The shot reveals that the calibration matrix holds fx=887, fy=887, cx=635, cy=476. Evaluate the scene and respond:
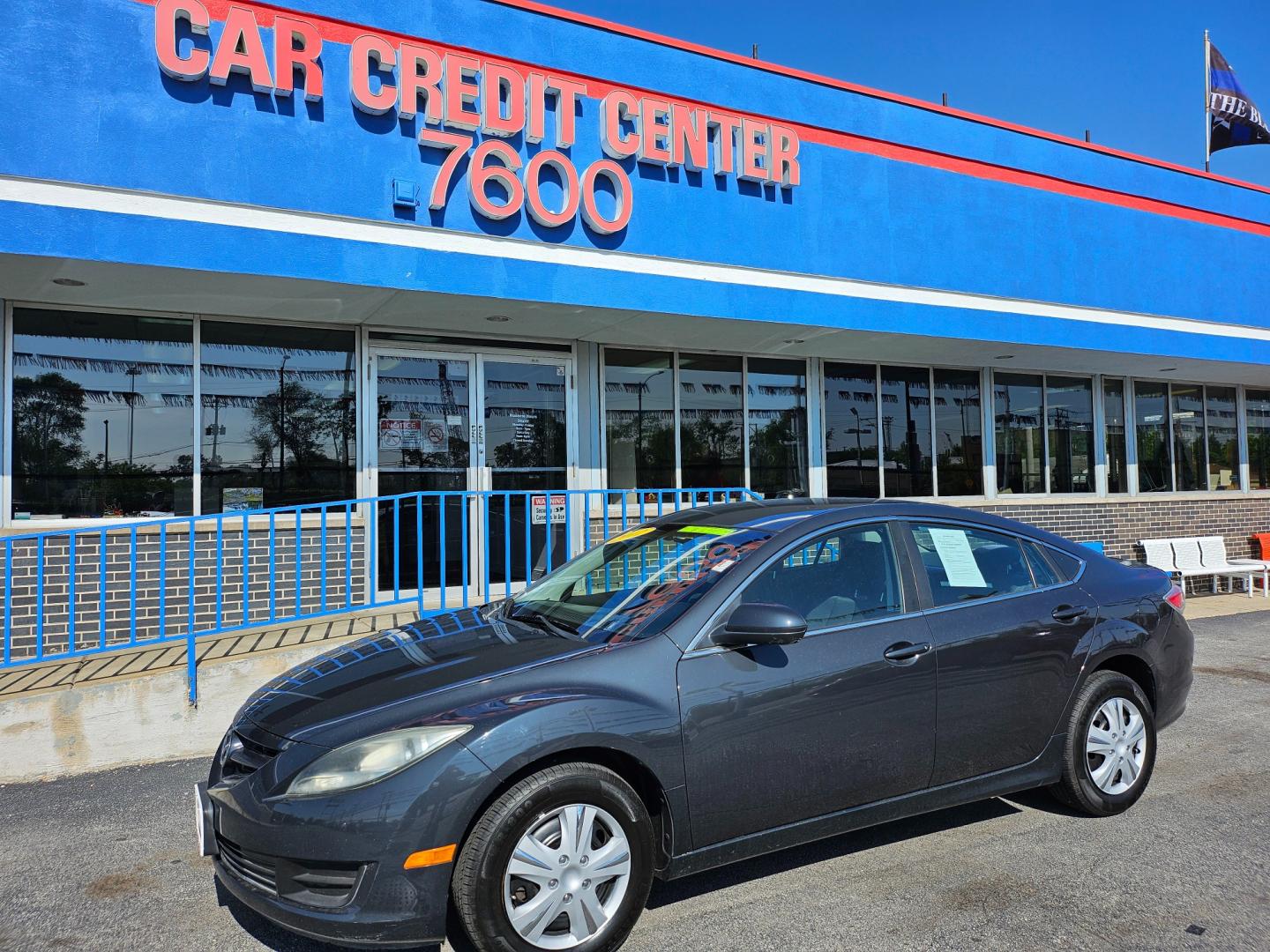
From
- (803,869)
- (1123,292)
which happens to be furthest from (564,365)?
(1123,292)

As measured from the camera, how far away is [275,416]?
818 centimetres

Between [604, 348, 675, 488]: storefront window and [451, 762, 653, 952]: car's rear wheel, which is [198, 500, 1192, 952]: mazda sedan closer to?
[451, 762, 653, 952]: car's rear wheel

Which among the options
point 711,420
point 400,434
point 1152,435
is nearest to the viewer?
point 400,434

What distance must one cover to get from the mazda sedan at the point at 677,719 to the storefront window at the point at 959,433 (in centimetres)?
755

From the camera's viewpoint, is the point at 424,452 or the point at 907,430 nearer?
the point at 424,452

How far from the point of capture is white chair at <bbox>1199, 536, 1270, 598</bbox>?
41.7 feet

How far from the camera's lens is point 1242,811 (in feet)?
14.4

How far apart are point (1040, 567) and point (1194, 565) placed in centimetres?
1057

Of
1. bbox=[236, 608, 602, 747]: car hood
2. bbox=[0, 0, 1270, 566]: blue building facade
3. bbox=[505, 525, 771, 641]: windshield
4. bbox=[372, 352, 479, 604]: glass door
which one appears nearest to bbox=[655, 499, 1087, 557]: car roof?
bbox=[505, 525, 771, 641]: windshield

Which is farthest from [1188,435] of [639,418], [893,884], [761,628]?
[761,628]

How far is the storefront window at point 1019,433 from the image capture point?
12.5 m

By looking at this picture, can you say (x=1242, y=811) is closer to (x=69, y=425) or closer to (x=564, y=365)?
(x=564, y=365)

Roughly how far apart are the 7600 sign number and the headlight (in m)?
5.64

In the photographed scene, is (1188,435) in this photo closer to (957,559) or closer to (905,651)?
(957,559)
